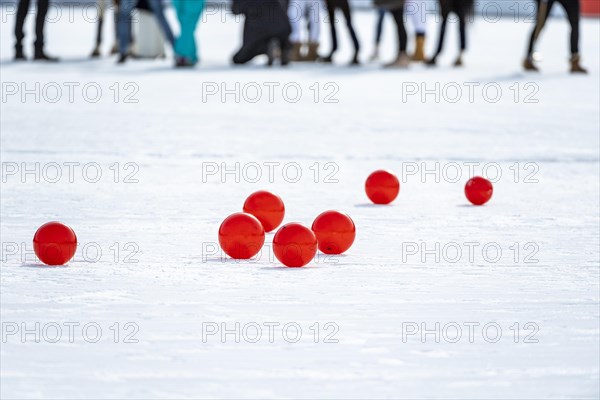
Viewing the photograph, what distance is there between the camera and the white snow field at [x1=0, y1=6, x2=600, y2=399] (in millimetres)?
3051

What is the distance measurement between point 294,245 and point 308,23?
12.1 meters

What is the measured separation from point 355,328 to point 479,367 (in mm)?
466

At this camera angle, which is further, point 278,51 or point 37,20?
point 278,51

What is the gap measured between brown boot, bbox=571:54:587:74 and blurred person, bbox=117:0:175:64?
4.64 meters

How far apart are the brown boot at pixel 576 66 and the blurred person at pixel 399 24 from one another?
6.37 feet

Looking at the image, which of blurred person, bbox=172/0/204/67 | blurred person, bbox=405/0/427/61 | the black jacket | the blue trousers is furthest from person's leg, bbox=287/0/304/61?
the blue trousers

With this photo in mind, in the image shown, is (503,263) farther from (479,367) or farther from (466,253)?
(479,367)

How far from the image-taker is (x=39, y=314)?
11.7 ft

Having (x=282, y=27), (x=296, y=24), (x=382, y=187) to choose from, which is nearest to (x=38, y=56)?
(x=282, y=27)

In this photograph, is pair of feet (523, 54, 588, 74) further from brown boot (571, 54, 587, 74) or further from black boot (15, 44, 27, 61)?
black boot (15, 44, 27, 61)

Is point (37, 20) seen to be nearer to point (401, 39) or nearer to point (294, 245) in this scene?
point (401, 39)

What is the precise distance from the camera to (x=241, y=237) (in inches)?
175

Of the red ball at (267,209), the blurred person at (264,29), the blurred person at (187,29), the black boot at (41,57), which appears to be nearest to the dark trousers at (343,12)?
the blurred person at (264,29)

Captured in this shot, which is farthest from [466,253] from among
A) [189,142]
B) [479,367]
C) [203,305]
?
[189,142]
